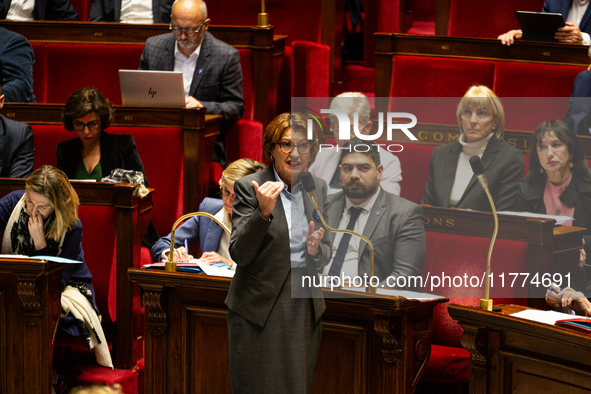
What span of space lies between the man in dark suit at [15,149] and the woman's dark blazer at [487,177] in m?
1.22

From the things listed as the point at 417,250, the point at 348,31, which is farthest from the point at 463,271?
the point at 348,31

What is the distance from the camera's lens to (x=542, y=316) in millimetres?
1183

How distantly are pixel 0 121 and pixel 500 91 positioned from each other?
4.51ft

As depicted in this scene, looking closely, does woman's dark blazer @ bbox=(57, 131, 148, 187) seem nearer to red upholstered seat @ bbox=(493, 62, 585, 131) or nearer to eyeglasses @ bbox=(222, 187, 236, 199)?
eyeglasses @ bbox=(222, 187, 236, 199)

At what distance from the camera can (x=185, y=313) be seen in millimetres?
1478

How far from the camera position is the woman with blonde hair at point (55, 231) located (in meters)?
1.58

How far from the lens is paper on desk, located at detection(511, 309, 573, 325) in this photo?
116 cm

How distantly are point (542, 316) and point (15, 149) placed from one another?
138 cm

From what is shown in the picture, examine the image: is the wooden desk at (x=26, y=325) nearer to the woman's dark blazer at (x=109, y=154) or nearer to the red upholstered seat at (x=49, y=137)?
the woman's dark blazer at (x=109, y=154)

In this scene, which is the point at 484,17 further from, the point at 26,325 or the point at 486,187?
the point at 26,325

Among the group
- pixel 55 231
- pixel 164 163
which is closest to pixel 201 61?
pixel 164 163

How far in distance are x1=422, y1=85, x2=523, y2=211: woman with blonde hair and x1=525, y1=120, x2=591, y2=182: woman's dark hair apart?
0.9 inches

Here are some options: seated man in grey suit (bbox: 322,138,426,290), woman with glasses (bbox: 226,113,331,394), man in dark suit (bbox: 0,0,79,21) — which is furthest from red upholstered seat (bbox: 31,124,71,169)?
seated man in grey suit (bbox: 322,138,426,290)

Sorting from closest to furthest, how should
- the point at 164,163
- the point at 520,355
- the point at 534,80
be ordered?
the point at 520,355, the point at 164,163, the point at 534,80
